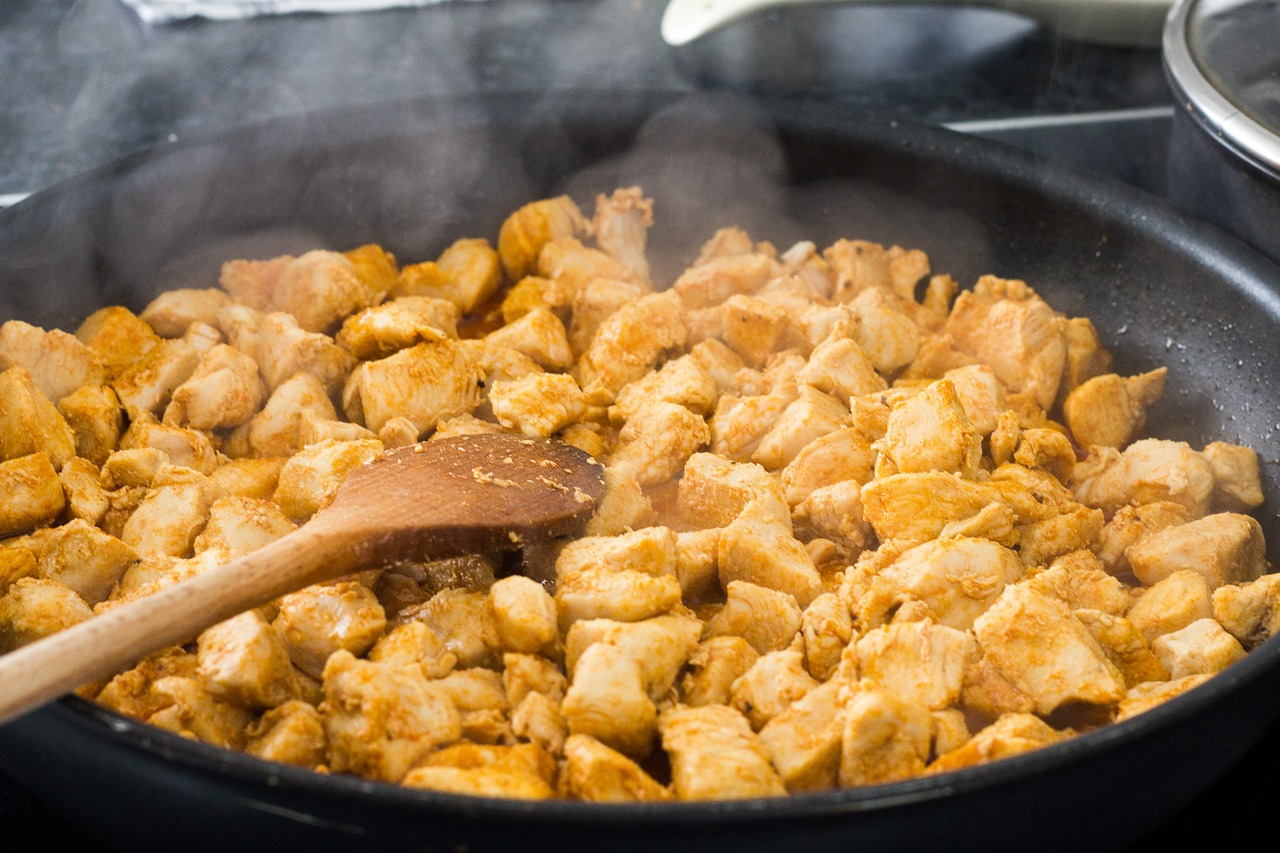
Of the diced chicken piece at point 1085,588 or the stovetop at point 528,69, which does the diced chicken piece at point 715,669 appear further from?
the stovetop at point 528,69

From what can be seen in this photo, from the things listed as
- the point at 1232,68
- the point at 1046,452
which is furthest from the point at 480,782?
the point at 1232,68

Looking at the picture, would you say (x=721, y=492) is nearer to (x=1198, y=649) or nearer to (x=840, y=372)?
(x=840, y=372)

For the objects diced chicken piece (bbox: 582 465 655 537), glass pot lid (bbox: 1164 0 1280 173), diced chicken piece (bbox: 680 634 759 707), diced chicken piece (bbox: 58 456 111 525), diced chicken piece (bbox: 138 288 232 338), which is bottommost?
diced chicken piece (bbox: 680 634 759 707)

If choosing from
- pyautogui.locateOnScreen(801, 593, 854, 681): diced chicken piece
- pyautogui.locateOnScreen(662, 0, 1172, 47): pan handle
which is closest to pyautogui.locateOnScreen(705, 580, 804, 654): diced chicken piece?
pyautogui.locateOnScreen(801, 593, 854, 681): diced chicken piece

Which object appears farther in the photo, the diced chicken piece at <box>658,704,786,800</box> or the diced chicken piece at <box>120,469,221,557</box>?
the diced chicken piece at <box>120,469,221,557</box>

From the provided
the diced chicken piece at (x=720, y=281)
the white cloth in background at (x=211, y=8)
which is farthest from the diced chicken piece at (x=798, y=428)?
the white cloth in background at (x=211, y=8)

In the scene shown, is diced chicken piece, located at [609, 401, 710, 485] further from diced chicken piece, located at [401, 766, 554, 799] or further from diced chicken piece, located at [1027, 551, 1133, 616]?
diced chicken piece, located at [401, 766, 554, 799]
